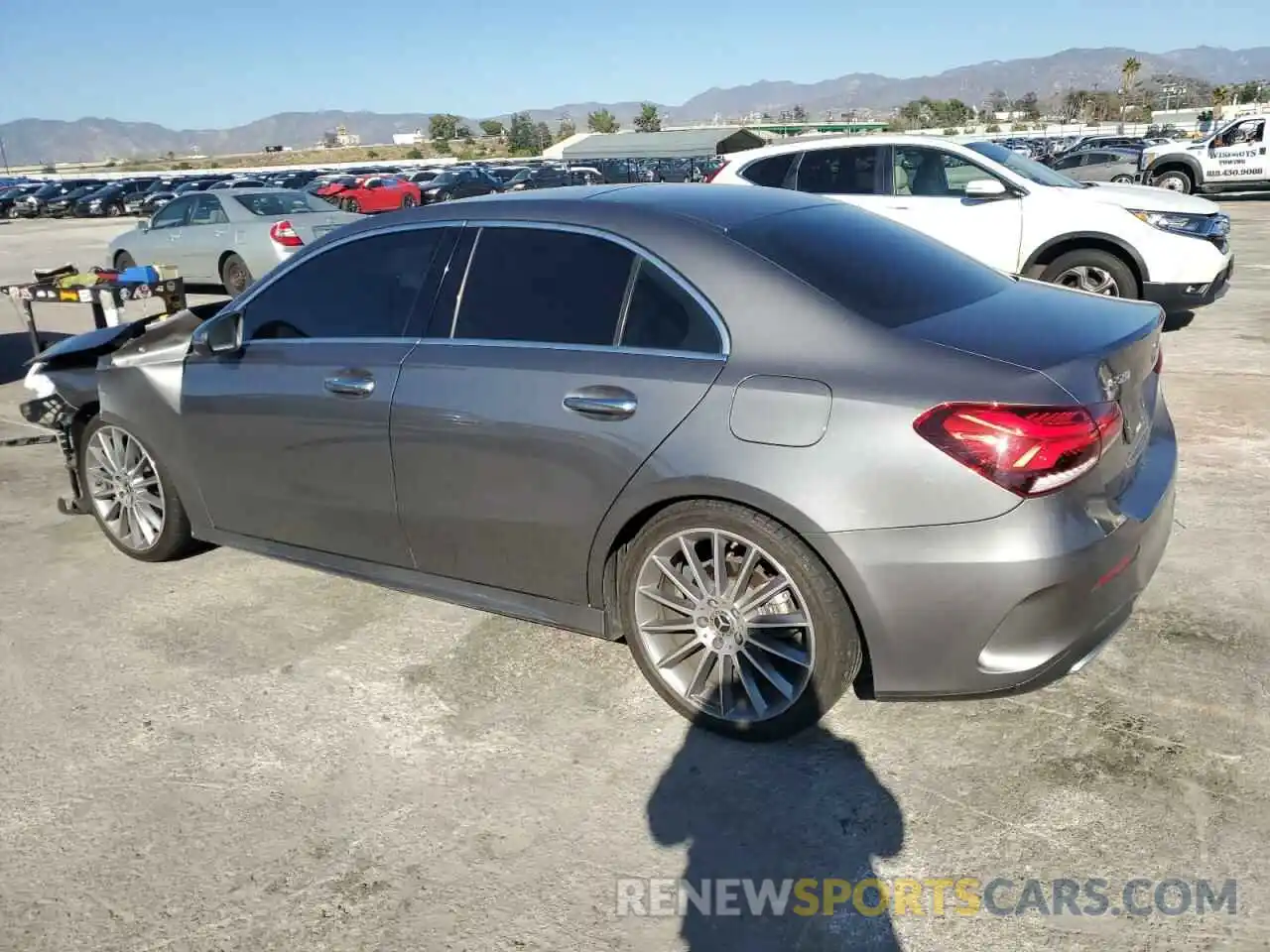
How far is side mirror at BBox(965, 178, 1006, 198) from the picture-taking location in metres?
8.45

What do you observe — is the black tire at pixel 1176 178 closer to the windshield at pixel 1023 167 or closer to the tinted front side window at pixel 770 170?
the windshield at pixel 1023 167

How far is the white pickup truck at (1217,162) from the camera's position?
888 inches

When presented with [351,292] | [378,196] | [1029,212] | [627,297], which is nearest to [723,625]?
[627,297]

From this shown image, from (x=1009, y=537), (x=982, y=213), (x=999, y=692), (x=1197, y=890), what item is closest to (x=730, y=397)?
(x=1009, y=537)

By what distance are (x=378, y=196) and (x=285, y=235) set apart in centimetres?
2048

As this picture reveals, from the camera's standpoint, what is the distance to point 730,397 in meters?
2.96

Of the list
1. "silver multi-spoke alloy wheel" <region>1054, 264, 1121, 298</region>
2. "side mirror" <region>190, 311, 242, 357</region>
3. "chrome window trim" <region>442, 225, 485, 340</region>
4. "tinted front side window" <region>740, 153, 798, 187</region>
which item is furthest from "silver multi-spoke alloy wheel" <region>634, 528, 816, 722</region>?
"tinted front side window" <region>740, 153, 798, 187</region>

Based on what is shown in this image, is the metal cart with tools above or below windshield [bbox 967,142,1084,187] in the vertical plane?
below

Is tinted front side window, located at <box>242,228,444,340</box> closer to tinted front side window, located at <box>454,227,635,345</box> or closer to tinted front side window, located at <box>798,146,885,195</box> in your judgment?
tinted front side window, located at <box>454,227,635,345</box>

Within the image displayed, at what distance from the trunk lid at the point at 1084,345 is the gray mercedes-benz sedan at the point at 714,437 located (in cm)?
1

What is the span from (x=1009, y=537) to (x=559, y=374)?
1457 mm

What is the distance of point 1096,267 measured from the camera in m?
8.62

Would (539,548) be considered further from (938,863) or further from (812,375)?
(938,863)

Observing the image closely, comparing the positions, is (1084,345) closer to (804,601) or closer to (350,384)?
(804,601)
